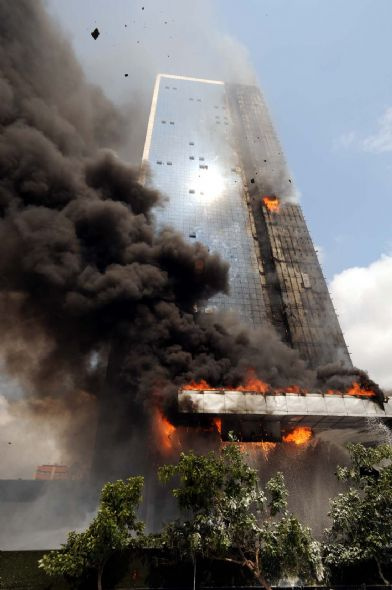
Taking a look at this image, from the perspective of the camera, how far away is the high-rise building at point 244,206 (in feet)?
141

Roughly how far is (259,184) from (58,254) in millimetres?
38467

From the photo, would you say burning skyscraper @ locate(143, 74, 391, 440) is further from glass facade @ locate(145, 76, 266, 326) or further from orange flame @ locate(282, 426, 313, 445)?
orange flame @ locate(282, 426, 313, 445)

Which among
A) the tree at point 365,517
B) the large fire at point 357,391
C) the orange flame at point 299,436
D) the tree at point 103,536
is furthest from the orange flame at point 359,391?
the tree at point 103,536

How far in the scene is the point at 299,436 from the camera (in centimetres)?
3103

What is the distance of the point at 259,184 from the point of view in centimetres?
5512

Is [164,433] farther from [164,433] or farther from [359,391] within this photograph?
[359,391]

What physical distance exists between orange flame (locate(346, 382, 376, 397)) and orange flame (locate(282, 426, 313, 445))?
488 centimetres

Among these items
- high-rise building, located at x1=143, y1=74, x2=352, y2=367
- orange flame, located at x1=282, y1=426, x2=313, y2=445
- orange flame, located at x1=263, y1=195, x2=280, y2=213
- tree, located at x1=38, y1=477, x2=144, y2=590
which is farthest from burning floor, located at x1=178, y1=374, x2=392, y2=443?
orange flame, located at x1=263, y1=195, x2=280, y2=213

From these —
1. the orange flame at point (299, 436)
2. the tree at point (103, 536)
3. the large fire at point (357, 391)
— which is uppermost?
the large fire at point (357, 391)

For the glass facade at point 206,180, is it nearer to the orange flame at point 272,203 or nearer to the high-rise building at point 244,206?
the high-rise building at point 244,206

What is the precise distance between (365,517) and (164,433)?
1940 centimetres

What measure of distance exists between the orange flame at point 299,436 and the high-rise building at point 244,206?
1014cm

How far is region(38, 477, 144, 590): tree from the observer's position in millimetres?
13344

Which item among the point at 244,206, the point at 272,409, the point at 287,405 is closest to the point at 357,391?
the point at 287,405
